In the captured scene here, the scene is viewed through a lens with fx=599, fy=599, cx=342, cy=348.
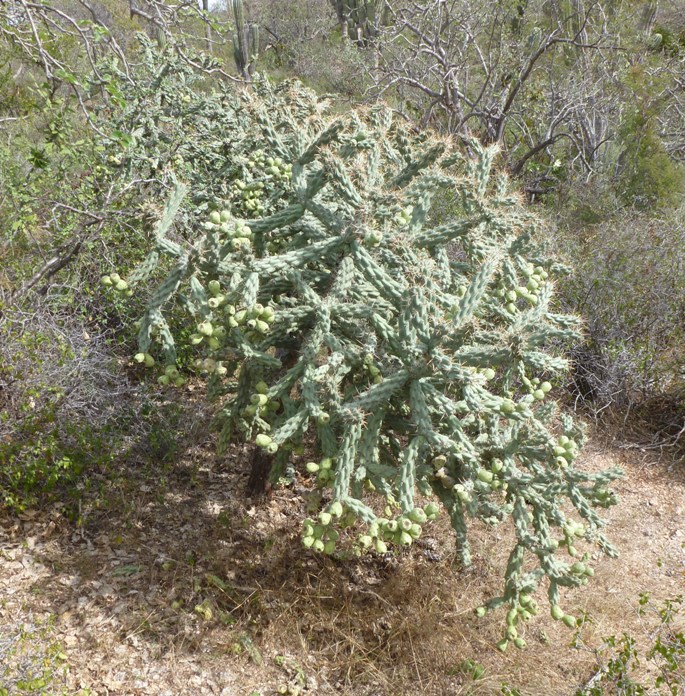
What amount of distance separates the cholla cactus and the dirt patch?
2.62ft

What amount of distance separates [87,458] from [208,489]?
91 centimetres

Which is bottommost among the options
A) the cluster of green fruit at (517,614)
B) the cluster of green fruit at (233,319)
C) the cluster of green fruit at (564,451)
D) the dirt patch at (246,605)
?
the dirt patch at (246,605)

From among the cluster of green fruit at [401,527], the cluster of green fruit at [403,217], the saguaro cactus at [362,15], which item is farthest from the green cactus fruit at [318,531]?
the saguaro cactus at [362,15]

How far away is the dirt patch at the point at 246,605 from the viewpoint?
3.25 meters

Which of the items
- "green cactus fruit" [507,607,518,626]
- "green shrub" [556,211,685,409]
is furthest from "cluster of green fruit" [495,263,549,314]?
"green shrub" [556,211,685,409]

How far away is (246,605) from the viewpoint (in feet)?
11.6

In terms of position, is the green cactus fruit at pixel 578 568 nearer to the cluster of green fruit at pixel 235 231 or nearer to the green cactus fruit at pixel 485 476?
the green cactus fruit at pixel 485 476

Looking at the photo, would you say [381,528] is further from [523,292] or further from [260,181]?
[260,181]

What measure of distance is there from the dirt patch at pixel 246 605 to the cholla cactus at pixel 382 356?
2.62 feet

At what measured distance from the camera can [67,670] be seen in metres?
3.05

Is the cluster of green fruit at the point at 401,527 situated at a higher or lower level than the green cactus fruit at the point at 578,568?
higher

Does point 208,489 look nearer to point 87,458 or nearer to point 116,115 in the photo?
point 87,458

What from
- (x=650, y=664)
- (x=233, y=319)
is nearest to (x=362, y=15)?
(x=233, y=319)

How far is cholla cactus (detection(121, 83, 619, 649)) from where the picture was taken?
258cm
